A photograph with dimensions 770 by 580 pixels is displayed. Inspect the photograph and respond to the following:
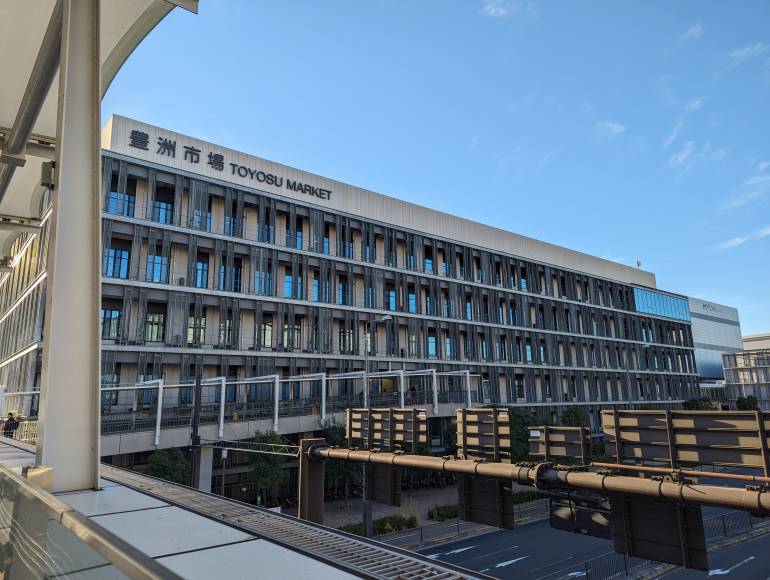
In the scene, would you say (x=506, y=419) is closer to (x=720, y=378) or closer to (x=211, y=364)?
(x=211, y=364)

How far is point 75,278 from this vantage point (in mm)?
5980

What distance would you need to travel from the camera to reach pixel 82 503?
5.03 m

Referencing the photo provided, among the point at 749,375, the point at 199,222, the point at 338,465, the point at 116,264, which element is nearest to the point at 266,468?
the point at 338,465

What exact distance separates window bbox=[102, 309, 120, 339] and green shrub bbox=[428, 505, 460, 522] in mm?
23749

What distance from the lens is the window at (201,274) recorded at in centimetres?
3631

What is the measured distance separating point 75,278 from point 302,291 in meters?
35.7

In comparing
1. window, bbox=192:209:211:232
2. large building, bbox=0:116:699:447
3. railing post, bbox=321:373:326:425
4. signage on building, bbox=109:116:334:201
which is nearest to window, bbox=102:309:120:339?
large building, bbox=0:116:699:447

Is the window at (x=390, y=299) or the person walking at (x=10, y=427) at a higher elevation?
the window at (x=390, y=299)

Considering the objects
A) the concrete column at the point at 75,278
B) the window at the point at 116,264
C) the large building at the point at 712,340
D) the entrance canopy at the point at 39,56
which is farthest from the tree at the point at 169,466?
the large building at the point at 712,340

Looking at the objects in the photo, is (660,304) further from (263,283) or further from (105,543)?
(105,543)

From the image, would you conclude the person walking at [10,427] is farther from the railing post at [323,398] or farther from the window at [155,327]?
the railing post at [323,398]

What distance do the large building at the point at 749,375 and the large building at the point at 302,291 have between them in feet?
152

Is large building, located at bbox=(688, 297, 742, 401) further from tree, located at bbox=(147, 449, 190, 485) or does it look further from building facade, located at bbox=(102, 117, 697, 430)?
tree, located at bbox=(147, 449, 190, 485)

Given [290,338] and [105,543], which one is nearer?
[105,543]
